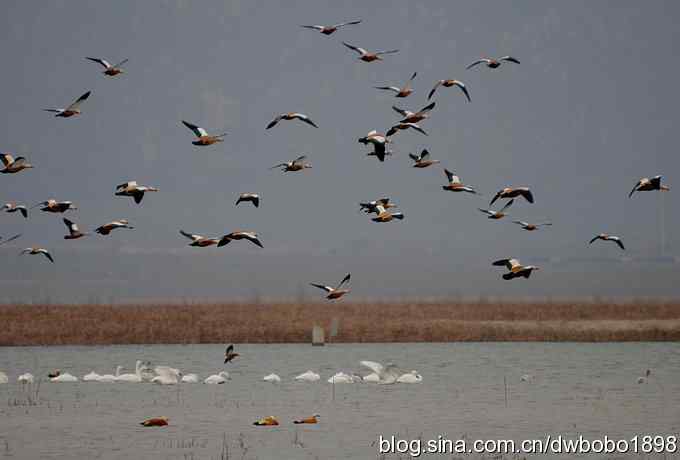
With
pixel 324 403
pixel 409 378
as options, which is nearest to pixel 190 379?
pixel 324 403

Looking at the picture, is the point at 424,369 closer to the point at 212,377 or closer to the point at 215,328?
the point at 212,377

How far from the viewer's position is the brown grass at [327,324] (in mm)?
59844

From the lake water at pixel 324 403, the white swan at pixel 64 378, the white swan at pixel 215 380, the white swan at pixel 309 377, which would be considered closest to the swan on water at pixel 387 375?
the lake water at pixel 324 403

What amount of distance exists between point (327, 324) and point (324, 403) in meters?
28.0

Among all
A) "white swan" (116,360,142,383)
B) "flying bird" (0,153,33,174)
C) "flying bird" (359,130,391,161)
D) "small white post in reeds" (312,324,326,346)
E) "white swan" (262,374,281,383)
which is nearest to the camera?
"flying bird" (359,130,391,161)

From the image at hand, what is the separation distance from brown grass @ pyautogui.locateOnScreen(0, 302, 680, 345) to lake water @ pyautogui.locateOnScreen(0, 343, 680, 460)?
1.16 metres

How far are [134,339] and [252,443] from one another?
32.0 metres

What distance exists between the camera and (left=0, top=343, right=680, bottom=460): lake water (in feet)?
94.2

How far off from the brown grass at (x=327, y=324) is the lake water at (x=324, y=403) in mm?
1161

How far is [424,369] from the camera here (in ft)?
163

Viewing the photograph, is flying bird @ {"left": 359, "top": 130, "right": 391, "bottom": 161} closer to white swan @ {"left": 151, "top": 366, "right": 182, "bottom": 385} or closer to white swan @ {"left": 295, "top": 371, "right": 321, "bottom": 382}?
white swan @ {"left": 295, "top": 371, "right": 321, "bottom": 382}

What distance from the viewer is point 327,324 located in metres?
65.6

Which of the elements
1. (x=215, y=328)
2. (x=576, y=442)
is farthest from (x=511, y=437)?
(x=215, y=328)

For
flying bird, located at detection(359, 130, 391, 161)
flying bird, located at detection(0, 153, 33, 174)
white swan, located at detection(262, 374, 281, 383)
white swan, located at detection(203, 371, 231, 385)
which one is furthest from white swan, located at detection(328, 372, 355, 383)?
flying bird, located at detection(0, 153, 33, 174)
